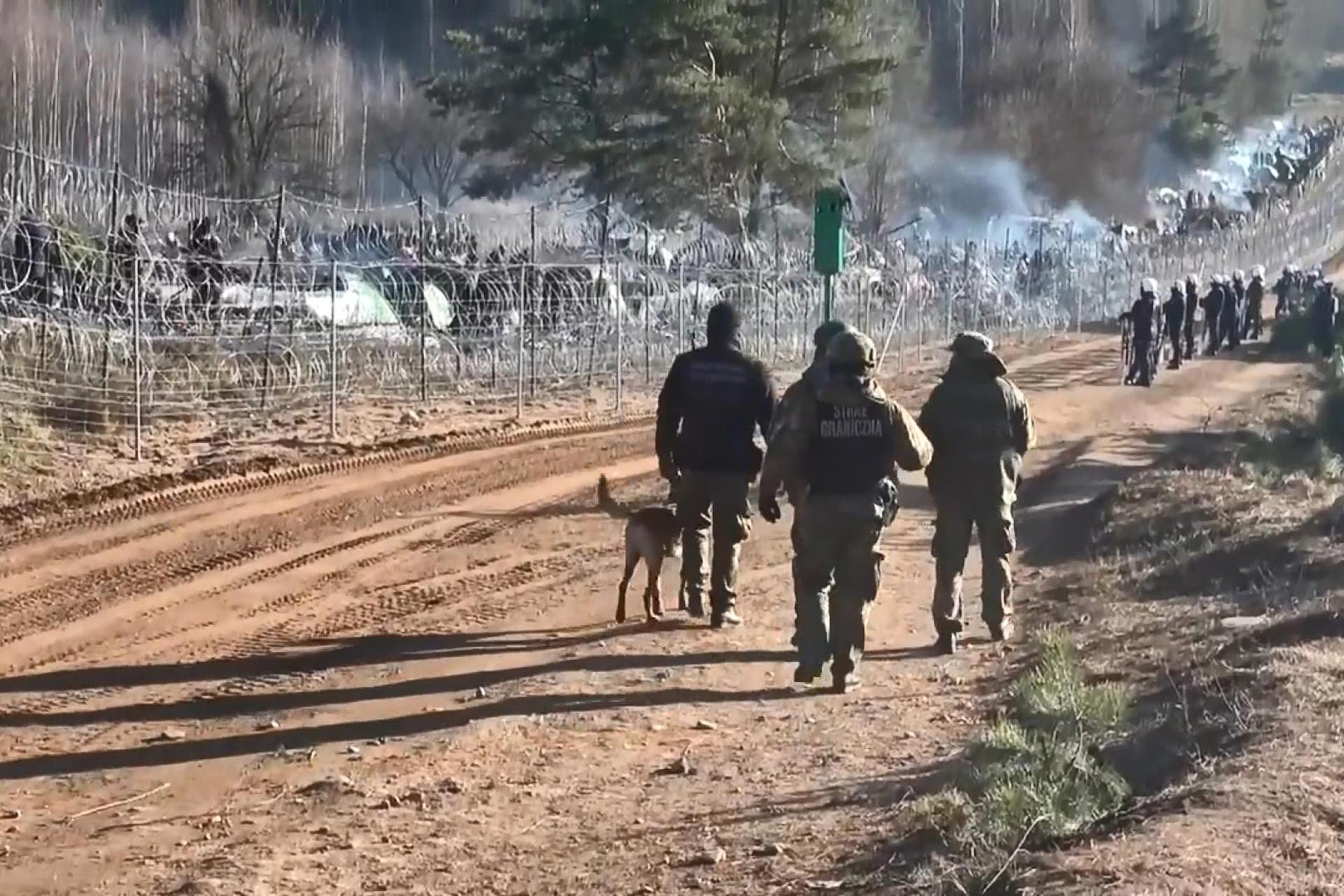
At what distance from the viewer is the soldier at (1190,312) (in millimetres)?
32656

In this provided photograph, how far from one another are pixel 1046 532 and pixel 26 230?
9.95 m

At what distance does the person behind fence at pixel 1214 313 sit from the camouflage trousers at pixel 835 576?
28.2m

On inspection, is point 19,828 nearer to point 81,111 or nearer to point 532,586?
point 532,586

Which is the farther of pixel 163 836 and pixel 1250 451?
pixel 1250 451

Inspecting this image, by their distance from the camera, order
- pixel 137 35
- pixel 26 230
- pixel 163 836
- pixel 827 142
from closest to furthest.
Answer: pixel 163 836, pixel 26 230, pixel 827 142, pixel 137 35

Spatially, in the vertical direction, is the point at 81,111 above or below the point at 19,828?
above

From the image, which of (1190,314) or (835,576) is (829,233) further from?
(1190,314)

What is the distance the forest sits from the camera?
37250mm

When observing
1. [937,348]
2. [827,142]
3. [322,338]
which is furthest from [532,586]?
[827,142]

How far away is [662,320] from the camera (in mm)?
26141

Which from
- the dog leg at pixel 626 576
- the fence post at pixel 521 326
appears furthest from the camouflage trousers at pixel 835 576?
the fence post at pixel 521 326

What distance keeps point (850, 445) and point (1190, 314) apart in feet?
84.2

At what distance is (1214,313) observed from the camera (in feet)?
116

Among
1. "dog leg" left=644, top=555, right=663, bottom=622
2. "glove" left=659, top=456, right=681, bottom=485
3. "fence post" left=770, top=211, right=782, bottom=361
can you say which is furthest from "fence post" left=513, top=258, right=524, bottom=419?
"glove" left=659, top=456, right=681, bottom=485
